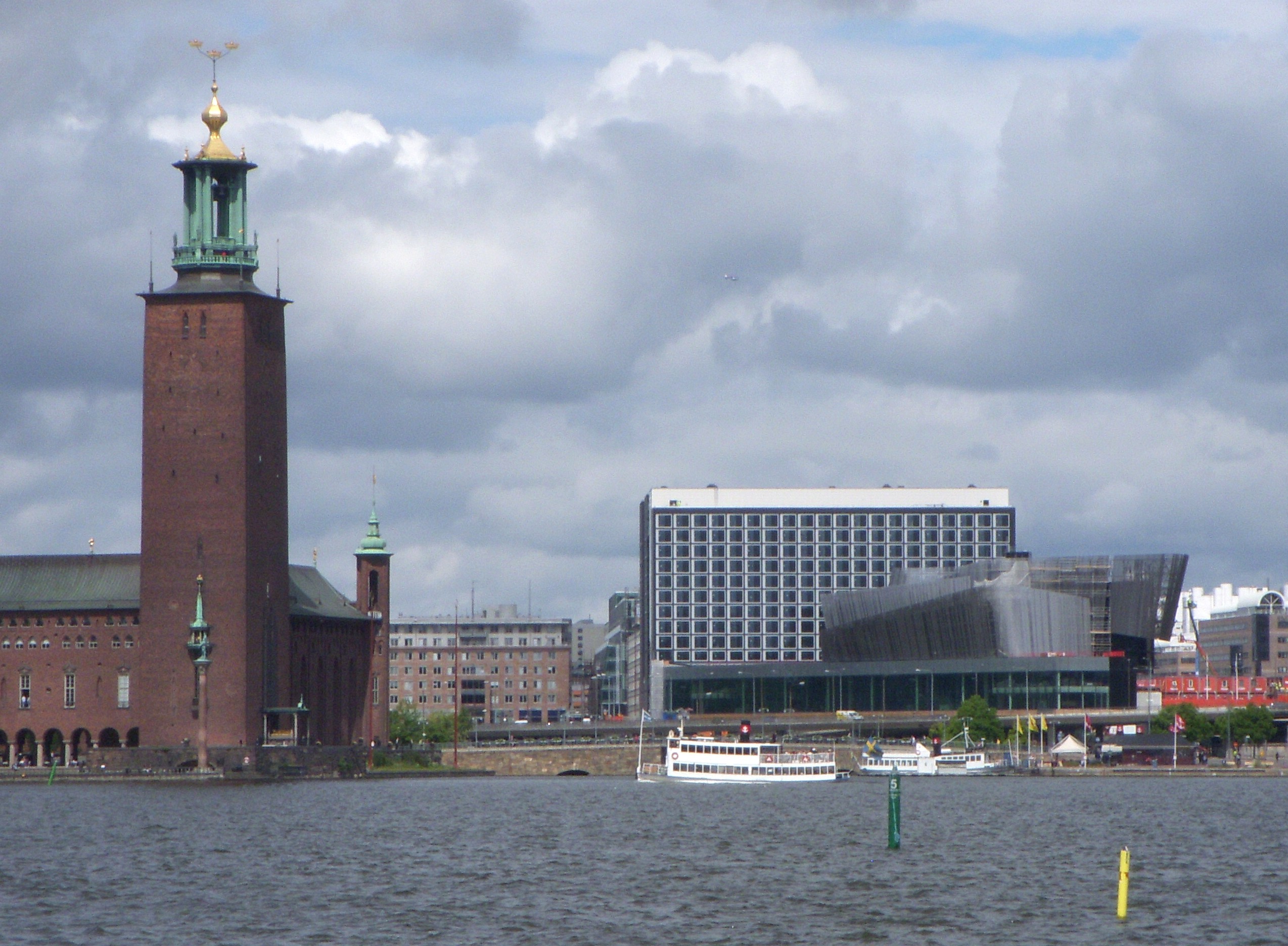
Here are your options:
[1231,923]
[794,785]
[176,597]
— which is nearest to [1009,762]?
[794,785]

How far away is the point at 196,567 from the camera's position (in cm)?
16112

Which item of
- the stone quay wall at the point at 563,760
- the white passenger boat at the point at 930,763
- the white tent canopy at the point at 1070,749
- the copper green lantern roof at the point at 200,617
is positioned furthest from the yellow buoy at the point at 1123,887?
the stone quay wall at the point at 563,760

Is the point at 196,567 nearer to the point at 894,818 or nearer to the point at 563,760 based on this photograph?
the point at 563,760

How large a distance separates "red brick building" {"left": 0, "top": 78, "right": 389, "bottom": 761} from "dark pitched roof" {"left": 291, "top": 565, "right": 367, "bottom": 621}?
217 centimetres

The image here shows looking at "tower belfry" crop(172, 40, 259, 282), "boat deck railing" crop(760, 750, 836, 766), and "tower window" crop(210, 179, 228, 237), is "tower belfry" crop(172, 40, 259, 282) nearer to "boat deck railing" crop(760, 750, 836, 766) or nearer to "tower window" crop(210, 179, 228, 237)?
"tower window" crop(210, 179, 228, 237)

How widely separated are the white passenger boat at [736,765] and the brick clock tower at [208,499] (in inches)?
1148

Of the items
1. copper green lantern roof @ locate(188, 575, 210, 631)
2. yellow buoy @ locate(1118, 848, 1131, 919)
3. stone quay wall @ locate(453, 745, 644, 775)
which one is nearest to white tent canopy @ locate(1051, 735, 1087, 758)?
stone quay wall @ locate(453, 745, 644, 775)

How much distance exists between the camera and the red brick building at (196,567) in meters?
161

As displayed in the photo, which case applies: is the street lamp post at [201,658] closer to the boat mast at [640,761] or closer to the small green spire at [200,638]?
the small green spire at [200,638]

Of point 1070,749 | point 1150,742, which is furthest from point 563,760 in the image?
point 1150,742

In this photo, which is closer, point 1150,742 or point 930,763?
point 930,763

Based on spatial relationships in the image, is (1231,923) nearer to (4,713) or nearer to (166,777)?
(166,777)

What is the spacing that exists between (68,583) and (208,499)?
21.3 meters

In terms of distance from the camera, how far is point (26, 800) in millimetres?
128625
